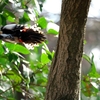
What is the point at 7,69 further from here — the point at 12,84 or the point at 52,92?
the point at 52,92

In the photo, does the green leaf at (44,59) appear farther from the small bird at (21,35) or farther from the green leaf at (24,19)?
the small bird at (21,35)

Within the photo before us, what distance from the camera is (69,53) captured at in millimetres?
855

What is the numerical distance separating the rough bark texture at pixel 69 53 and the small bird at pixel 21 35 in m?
0.06

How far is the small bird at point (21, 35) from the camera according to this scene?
32.9 inches

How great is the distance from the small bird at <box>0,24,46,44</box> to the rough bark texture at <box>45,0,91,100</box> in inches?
2.3

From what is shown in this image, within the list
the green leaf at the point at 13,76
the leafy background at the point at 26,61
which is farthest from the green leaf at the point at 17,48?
the green leaf at the point at 13,76

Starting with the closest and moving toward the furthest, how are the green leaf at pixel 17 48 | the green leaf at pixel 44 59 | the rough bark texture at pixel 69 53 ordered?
the rough bark texture at pixel 69 53 → the green leaf at pixel 17 48 → the green leaf at pixel 44 59

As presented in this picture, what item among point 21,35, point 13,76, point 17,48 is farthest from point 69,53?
point 13,76

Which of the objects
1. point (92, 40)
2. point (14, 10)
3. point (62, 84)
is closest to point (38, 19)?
point (14, 10)

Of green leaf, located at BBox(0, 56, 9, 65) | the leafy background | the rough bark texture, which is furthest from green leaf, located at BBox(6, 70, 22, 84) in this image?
the rough bark texture

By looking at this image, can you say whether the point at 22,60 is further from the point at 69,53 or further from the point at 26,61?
the point at 69,53

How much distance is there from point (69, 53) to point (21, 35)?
0.13 metres

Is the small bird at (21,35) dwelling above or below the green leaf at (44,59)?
above

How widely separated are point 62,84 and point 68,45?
0.10m
